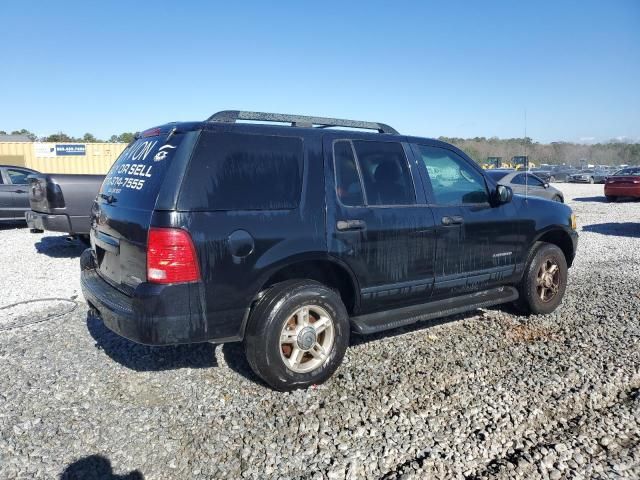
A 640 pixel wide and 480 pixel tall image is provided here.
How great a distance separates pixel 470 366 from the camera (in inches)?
154

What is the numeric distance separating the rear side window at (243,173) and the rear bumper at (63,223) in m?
5.09

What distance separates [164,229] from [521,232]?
3498mm

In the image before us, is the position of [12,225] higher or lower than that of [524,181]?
lower

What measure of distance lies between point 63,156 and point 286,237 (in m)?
32.3

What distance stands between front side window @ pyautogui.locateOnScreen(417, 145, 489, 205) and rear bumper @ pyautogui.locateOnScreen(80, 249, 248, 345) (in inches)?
83.4

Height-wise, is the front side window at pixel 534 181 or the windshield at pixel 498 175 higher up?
the windshield at pixel 498 175

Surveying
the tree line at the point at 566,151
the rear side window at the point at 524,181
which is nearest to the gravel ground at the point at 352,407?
the rear side window at the point at 524,181

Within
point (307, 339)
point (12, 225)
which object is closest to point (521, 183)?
point (307, 339)

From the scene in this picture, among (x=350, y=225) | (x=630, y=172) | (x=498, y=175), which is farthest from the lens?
(x=630, y=172)

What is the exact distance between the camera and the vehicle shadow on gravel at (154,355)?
3.96 m

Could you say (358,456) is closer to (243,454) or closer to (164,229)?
(243,454)

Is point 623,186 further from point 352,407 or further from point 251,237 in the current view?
point 251,237

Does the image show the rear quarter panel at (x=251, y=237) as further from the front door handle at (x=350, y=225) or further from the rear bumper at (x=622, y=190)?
the rear bumper at (x=622, y=190)

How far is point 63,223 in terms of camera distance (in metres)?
7.39
